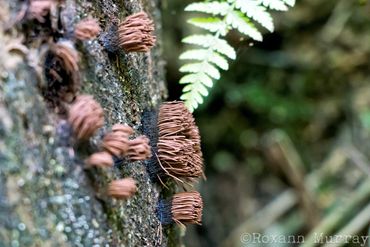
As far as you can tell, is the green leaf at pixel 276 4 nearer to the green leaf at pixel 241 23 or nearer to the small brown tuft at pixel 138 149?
the green leaf at pixel 241 23

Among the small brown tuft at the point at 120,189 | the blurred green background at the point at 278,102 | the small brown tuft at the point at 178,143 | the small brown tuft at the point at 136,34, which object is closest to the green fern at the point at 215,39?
the small brown tuft at the point at 178,143

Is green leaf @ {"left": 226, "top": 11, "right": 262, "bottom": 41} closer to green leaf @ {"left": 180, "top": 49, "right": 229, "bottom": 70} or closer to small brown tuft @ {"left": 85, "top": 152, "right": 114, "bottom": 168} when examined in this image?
green leaf @ {"left": 180, "top": 49, "right": 229, "bottom": 70}

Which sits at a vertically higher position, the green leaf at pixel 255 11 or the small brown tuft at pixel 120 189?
the green leaf at pixel 255 11

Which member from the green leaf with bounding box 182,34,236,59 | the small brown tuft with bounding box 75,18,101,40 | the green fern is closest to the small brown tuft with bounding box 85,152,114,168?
the small brown tuft with bounding box 75,18,101,40

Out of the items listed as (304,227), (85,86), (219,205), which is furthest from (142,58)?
(219,205)

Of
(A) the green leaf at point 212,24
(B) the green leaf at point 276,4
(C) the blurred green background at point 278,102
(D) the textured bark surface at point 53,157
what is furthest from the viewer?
(C) the blurred green background at point 278,102

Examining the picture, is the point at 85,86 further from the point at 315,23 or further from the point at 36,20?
the point at 315,23
